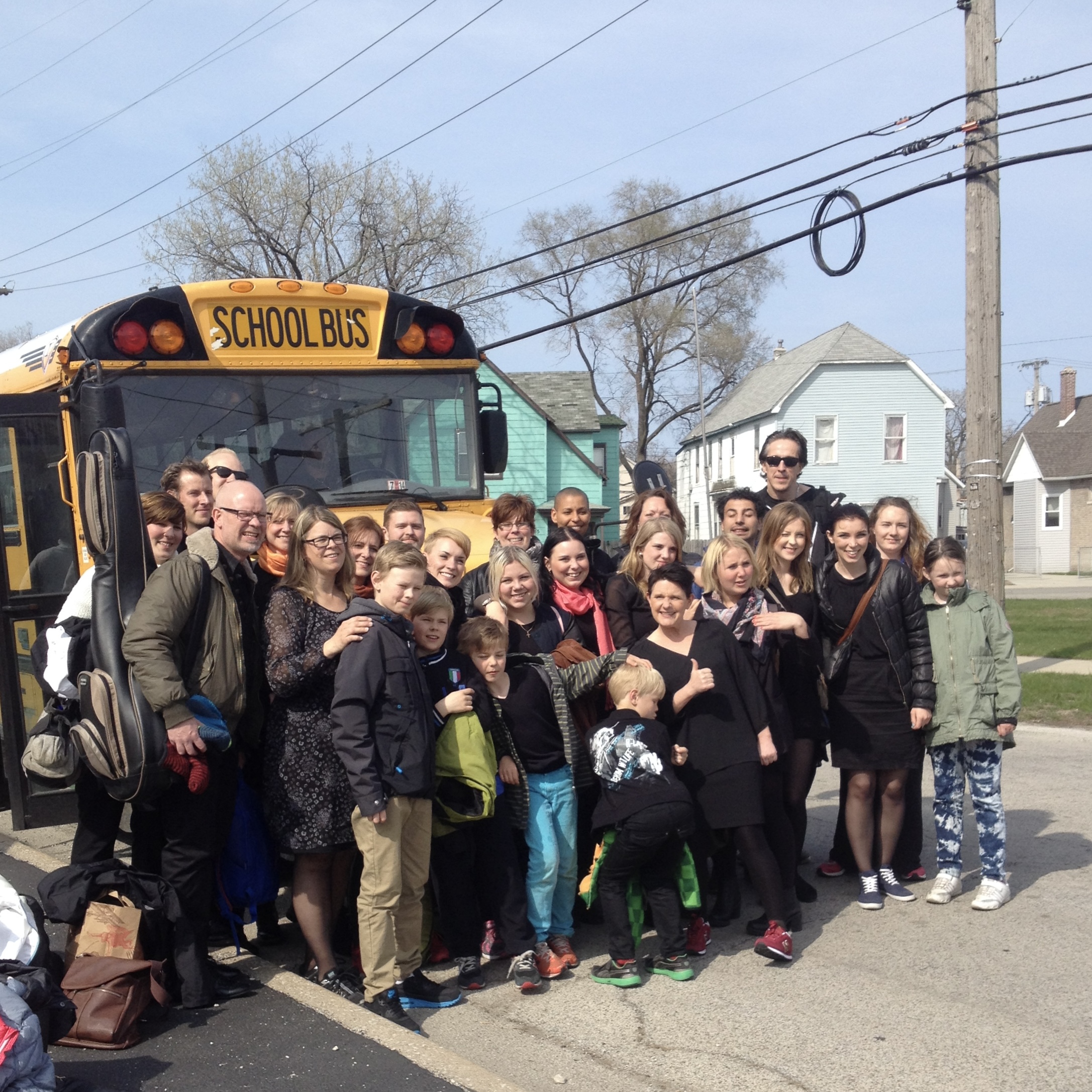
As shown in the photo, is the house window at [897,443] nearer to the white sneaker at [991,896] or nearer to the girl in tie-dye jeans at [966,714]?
the girl in tie-dye jeans at [966,714]

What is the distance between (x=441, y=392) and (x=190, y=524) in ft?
6.76

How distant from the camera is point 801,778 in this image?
530 cm

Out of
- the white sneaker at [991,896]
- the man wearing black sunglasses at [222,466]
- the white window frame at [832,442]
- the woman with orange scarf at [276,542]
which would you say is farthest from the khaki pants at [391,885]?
the white window frame at [832,442]

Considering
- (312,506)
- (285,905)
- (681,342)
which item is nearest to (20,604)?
(285,905)

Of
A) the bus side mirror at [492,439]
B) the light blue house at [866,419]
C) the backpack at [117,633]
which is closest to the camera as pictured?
the backpack at [117,633]

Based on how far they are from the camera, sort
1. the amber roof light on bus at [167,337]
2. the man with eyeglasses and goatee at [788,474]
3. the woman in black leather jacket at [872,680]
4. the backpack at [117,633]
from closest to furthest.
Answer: the backpack at [117,633], the woman in black leather jacket at [872,680], the amber roof light on bus at [167,337], the man with eyeglasses and goatee at [788,474]

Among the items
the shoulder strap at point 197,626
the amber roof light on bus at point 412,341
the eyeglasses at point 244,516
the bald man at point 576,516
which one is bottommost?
the shoulder strap at point 197,626

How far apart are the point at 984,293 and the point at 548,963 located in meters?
7.81

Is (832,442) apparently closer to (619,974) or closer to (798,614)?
(798,614)

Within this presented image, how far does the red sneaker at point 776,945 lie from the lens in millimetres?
4625

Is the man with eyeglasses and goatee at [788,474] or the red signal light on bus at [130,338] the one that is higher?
the red signal light on bus at [130,338]

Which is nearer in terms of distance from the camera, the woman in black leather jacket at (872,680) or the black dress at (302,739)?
the black dress at (302,739)

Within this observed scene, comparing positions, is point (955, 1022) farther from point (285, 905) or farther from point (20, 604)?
point (20, 604)

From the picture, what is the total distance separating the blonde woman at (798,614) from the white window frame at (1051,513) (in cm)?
4185
